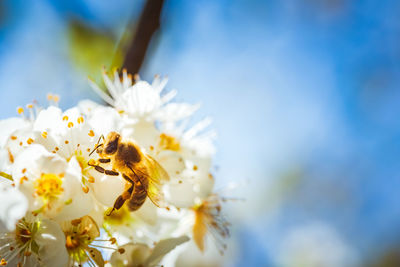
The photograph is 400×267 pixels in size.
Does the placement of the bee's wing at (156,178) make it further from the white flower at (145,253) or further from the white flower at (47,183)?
the white flower at (47,183)

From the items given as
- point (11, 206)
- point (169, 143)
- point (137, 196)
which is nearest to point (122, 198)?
point (137, 196)

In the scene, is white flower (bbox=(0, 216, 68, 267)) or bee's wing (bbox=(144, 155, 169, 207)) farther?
bee's wing (bbox=(144, 155, 169, 207))

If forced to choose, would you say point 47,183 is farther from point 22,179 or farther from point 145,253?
point 145,253

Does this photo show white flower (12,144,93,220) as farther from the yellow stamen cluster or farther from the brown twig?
the brown twig

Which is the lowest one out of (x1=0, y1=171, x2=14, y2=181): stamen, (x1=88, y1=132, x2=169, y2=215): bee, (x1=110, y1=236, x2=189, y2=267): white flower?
(x1=110, y1=236, x2=189, y2=267): white flower

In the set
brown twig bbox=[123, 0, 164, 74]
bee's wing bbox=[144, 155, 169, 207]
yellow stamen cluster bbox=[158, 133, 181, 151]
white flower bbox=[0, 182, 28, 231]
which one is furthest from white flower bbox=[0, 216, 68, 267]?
brown twig bbox=[123, 0, 164, 74]

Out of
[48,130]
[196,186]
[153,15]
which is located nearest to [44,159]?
[48,130]

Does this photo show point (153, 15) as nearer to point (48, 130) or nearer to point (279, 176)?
point (48, 130)
